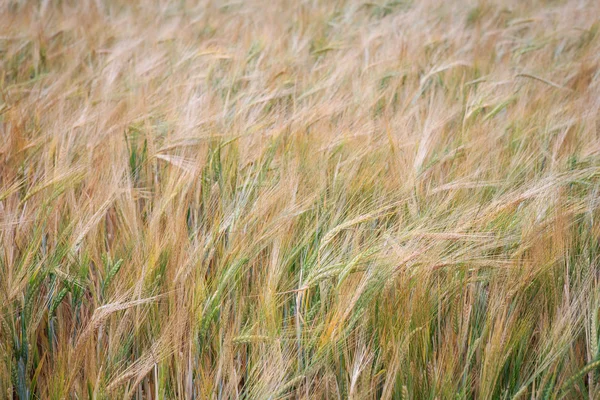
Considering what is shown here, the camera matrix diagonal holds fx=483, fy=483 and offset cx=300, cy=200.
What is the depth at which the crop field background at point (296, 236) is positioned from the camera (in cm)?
Answer: 86

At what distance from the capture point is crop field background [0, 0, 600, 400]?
0.86m

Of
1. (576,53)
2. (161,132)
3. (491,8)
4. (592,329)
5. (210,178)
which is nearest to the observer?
(592,329)

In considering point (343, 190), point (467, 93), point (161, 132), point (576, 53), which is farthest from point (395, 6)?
point (343, 190)

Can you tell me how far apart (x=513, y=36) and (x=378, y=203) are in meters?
2.37

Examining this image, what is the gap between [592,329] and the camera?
819 mm

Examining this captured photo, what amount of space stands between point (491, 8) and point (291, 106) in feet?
8.10

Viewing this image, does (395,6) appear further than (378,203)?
Yes

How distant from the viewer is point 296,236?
115cm

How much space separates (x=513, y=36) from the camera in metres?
3.01

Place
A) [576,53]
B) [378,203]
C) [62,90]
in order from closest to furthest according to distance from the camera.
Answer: [378,203] → [62,90] → [576,53]

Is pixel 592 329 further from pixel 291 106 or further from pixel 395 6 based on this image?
pixel 395 6

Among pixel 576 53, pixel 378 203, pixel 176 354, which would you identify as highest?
pixel 576 53

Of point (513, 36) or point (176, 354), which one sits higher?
point (513, 36)

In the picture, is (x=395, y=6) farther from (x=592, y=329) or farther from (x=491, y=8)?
(x=592, y=329)
